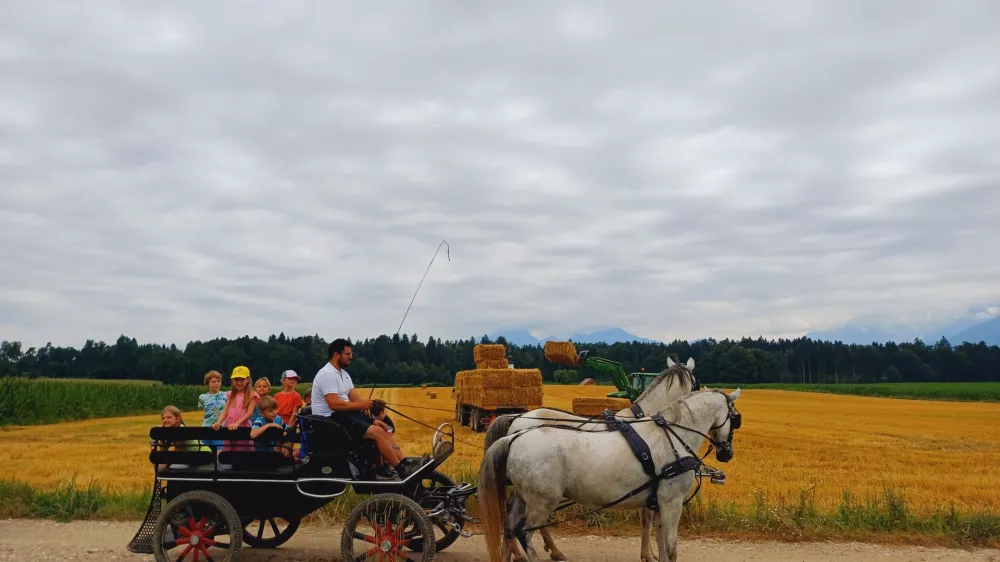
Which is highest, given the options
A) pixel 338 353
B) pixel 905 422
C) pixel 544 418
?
pixel 338 353

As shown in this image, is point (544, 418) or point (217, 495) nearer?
point (217, 495)

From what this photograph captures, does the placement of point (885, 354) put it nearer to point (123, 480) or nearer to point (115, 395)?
point (115, 395)

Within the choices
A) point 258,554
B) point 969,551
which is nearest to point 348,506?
point 258,554

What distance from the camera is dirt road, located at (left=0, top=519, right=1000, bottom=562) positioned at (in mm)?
7051

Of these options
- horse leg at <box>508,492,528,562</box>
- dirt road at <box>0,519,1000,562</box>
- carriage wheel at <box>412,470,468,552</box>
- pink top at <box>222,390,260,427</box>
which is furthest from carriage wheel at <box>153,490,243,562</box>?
horse leg at <box>508,492,528,562</box>

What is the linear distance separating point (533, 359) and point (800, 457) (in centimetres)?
6277

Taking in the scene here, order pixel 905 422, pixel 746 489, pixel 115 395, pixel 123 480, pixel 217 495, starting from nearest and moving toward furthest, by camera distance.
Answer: pixel 217 495
pixel 746 489
pixel 123 480
pixel 905 422
pixel 115 395

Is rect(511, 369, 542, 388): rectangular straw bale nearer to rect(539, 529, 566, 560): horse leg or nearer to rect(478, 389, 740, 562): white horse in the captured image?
rect(539, 529, 566, 560): horse leg

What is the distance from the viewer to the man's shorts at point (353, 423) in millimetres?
6508

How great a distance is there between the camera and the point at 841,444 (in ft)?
63.2

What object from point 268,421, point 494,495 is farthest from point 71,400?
point 494,495

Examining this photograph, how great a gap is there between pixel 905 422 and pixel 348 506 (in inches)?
1066

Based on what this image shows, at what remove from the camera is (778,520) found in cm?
806

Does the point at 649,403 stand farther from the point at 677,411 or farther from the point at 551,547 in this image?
the point at 551,547
